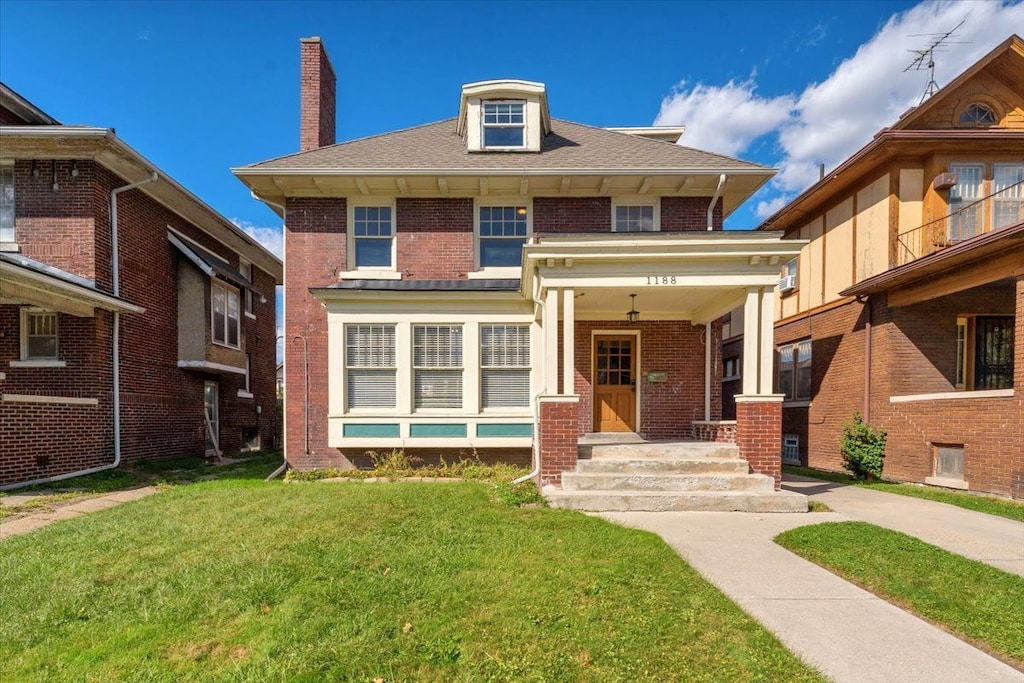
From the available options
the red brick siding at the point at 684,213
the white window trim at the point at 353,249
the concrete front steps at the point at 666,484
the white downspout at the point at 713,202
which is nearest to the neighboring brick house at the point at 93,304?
the white window trim at the point at 353,249

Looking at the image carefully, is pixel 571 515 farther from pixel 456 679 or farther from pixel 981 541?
pixel 981 541

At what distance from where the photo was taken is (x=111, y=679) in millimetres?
2594

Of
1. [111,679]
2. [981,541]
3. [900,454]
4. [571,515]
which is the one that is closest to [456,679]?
[111,679]

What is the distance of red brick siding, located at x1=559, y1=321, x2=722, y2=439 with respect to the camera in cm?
939

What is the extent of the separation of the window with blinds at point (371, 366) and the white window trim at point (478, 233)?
2248 millimetres

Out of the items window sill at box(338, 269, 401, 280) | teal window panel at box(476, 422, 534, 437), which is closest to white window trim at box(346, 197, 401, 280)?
window sill at box(338, 269, 401, 280)

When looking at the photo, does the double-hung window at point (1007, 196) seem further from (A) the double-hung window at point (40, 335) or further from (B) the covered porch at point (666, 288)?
(A) the double-hung window at point (40, 335)

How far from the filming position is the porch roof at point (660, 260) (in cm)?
709

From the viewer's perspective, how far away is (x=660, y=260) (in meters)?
7.24

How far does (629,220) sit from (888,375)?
6.81 metres

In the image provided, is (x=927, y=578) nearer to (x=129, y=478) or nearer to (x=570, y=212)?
(x=570, y=212)

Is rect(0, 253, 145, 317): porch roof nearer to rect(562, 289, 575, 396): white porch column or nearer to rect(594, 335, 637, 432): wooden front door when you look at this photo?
rect(562, 289, 575, 396): white porch column

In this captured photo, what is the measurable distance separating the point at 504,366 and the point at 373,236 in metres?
4.03

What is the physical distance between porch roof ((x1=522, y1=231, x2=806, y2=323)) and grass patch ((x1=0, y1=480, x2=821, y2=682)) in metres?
3.77
